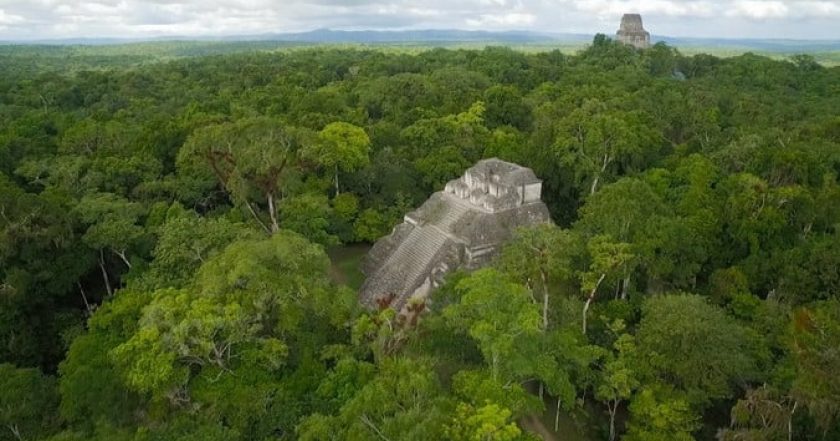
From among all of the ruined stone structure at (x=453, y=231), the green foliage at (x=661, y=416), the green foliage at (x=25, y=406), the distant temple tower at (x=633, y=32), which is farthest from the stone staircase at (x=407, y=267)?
the distant temple tower at (x=633, y=32)

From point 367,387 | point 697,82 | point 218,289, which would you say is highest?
point 697,82

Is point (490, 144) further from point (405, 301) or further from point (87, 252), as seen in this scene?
point (87, 252)

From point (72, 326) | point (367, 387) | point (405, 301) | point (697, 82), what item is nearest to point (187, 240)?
point (72, 326)

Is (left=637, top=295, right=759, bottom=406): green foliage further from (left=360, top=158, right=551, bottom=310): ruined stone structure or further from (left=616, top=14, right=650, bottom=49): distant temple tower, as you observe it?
(left=616, top=14, right=650, bottom=49): distant temple tower

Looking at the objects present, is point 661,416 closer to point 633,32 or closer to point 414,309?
point 414,309

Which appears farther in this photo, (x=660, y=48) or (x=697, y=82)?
(x=660, y=48)

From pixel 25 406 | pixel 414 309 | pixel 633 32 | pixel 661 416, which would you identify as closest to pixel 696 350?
pixel 661 416
